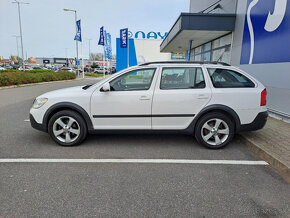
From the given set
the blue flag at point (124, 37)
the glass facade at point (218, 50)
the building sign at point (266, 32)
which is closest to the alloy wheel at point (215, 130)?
the building sign at point (266, 32)

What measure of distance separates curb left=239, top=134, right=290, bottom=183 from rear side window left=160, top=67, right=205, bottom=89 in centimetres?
156

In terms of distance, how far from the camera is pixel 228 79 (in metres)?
3.98

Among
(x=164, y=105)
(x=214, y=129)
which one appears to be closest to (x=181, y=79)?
(x=164, y=105)

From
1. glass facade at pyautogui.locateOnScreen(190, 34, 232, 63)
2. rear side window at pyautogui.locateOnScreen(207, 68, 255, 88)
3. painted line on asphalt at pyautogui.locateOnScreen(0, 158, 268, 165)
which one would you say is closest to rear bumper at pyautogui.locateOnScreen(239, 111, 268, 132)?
rear side window at pyautogui.locateOnScreen(207, 68, 255, 88)

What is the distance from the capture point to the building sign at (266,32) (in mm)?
5422

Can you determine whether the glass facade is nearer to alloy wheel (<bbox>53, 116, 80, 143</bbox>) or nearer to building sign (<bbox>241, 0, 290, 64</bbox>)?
building sign (<bbox>241, 0, 290, 64</bbox>)

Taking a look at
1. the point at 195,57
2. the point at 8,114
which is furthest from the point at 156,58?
the point at 8,114

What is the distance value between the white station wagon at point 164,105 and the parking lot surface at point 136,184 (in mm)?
427

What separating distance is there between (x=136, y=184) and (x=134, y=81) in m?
2.10

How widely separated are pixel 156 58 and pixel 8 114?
28418 millimetres

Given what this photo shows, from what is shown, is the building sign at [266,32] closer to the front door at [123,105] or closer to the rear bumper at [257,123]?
the rear bumper at [257,123]

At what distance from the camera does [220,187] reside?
→ 2719mm

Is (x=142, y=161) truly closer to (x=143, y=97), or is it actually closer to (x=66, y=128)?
(x=143, y=97)

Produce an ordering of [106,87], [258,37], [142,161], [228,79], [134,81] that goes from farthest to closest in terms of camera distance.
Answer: [258,37] < [134,81] < [228,79] < [106,87] < [142,161]
